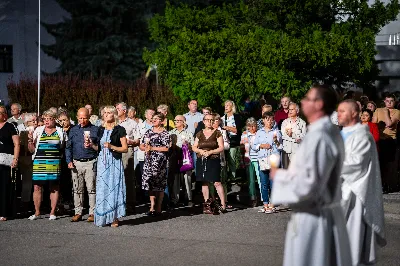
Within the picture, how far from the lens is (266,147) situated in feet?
50.9

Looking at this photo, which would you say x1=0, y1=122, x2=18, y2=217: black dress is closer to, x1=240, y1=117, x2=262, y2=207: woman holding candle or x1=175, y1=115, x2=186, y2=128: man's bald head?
x1=175, y1=115, x2=186, y2=128: man's bald head

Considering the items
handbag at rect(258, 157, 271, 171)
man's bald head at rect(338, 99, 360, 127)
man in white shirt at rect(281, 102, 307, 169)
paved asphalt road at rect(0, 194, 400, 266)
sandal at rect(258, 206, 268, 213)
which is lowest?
paved asphalt road at rect(0, 194, 400, 266)

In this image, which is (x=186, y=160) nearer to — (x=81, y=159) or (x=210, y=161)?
(x=210, y=161)

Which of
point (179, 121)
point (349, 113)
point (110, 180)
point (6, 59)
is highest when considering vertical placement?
point (6, 59)

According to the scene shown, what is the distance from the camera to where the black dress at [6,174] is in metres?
14.5

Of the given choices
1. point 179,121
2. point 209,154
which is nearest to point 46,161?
point 209,154

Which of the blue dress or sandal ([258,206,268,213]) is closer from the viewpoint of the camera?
the blue dress

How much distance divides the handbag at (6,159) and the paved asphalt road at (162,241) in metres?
1.00

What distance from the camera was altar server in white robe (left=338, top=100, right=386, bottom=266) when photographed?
8281mm

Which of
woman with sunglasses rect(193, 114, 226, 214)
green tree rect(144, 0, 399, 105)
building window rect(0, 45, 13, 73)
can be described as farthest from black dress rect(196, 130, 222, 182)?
A: building window rect(0, 45, 13, 73)

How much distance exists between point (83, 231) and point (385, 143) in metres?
7.05

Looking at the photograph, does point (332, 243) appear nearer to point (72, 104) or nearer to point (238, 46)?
point (238, 46)

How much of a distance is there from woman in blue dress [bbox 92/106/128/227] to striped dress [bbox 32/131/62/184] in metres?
1.04

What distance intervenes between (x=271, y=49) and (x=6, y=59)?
21891 mm
